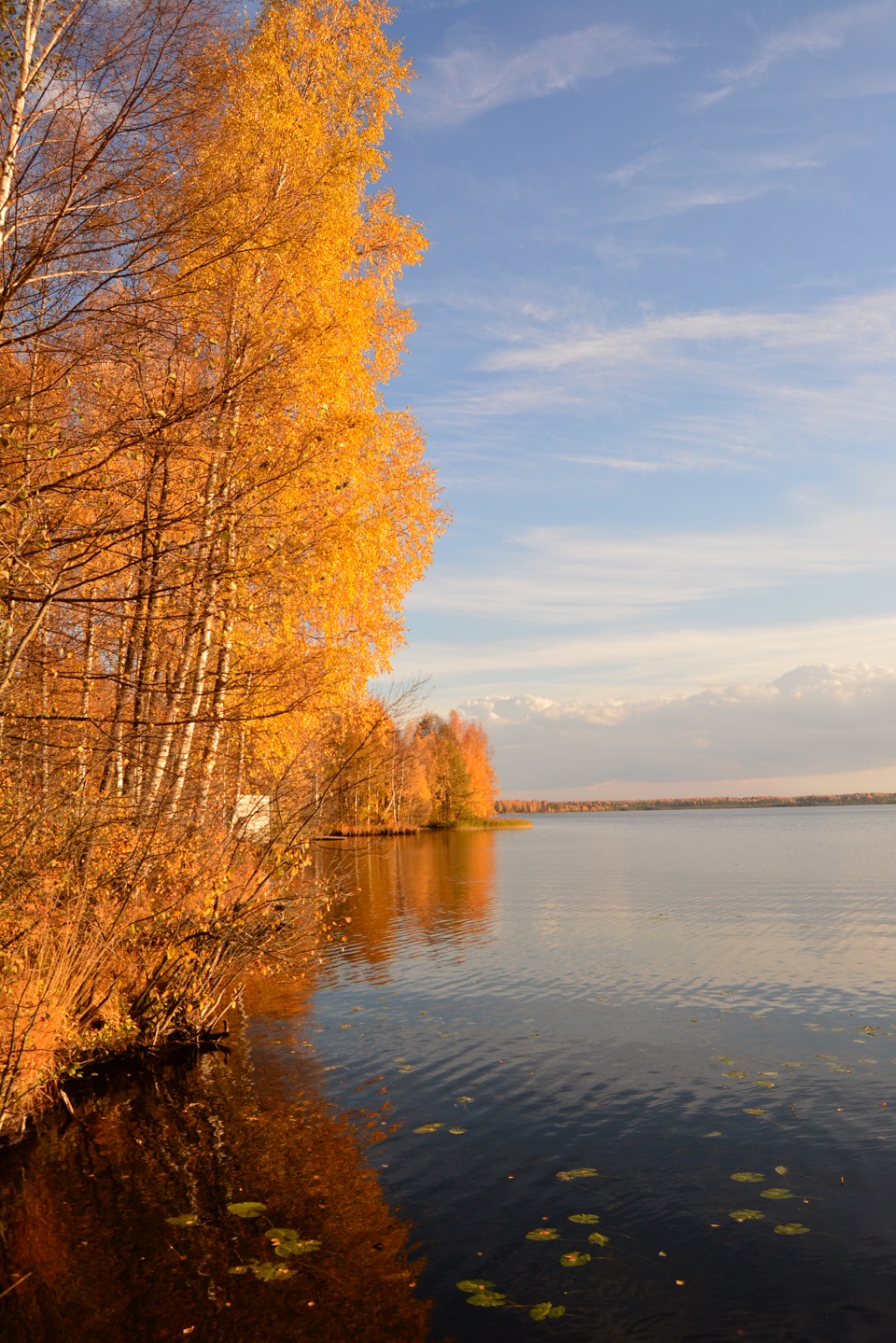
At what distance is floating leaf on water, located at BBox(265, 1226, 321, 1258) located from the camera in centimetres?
702

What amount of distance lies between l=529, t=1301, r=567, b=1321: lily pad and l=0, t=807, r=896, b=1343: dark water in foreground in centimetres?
11

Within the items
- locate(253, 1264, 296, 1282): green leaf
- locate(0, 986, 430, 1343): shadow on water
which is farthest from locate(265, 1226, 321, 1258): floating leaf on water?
locate(253, 1264, 296, 1282): green leaf

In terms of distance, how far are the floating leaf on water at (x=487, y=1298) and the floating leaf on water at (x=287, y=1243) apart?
4.41 ft

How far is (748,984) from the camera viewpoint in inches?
684

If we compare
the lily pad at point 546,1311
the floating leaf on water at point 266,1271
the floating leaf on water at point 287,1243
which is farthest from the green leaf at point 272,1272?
the lily pad at point 546,1311

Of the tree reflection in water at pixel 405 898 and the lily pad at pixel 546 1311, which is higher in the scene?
the lily pad at pixel 546 1311

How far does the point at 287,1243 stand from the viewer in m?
7.14

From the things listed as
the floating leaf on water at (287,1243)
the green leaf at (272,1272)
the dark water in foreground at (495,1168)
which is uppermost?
the green leaf at (272,1272)

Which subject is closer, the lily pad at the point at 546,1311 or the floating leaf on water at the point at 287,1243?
the lily pad at the point at 546,1311

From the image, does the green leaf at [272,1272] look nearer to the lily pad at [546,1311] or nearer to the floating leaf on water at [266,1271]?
the floating leaf on water at [266,1271]

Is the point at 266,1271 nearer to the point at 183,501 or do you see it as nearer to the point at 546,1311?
the point at 546,1311

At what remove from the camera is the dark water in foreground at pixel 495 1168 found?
21.0 feet

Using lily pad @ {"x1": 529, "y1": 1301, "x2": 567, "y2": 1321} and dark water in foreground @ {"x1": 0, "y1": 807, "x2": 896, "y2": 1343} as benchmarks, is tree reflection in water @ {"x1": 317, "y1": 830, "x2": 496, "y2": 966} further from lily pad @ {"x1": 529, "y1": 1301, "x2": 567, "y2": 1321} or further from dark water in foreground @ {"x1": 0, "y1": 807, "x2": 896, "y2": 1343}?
lily pad @ {"x1": 529, "y1": 1301, "x2": 567, "y2": 1321}

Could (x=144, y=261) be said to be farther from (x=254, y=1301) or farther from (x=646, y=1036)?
(x=646, y=1036)
